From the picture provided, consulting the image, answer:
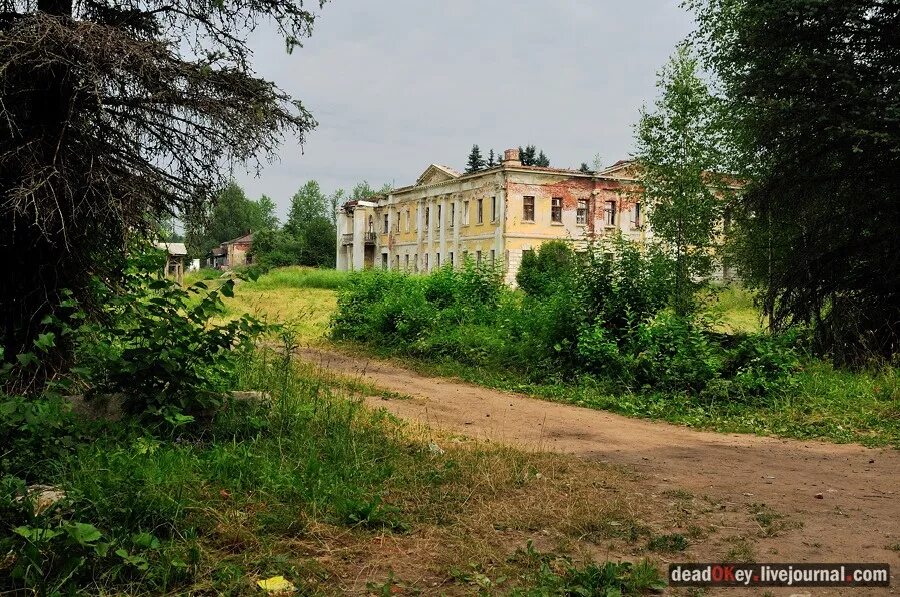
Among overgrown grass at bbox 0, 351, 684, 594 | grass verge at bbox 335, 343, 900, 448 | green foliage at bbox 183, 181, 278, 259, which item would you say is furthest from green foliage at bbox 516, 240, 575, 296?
overgrown grass at bbox 0, 351, 684, 594

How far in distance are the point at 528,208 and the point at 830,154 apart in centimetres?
3210

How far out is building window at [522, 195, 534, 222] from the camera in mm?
45719

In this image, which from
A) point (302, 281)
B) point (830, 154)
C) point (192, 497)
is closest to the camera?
point (192, 497)

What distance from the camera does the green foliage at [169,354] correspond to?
5.75m

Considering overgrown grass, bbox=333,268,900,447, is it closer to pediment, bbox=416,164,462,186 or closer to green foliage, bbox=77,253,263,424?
green foliage, bbox=77,253,263,424

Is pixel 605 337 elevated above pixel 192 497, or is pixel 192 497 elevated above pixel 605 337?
pixel 605 337

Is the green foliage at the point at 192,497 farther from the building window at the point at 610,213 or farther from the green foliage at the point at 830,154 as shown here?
Result: the building window at the point at 610,213

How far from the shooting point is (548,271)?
58.4 feet

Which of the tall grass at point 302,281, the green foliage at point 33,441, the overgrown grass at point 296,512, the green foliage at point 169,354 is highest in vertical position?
the tall grass at point 302,281

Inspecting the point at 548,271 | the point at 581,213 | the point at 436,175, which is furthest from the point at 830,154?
the point at 436,175

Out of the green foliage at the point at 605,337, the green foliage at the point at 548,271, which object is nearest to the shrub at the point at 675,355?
the green foliage at the point at 605,337

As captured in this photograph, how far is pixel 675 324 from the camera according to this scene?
1126cm

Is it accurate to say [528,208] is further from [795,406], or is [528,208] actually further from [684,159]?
[795,406]

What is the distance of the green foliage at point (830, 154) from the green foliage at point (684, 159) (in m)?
7.06
